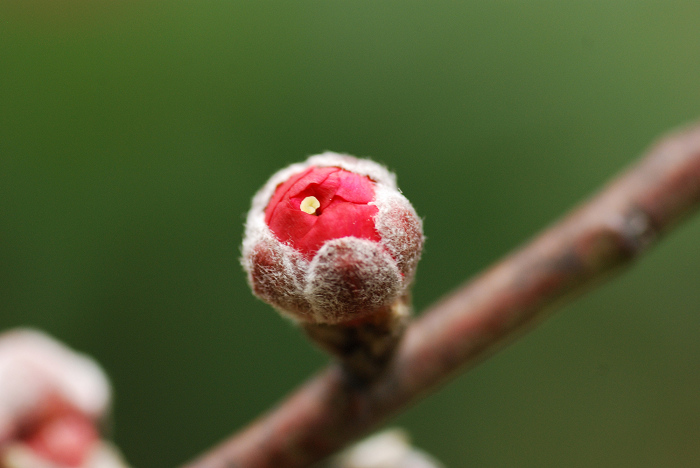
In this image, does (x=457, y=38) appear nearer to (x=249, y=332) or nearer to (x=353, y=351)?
Answer: (x=249, y=332)

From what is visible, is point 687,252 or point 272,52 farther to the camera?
point 272,52

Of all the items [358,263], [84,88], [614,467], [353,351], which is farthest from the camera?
[84,88]

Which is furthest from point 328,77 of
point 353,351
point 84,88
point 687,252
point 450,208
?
point 353,351

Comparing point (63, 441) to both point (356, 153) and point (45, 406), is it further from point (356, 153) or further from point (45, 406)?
point (356, 153)

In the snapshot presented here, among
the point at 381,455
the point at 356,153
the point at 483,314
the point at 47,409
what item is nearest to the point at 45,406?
the point at 47,409

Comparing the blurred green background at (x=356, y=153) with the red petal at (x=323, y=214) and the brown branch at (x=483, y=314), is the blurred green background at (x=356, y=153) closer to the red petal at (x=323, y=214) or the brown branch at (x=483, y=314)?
the brown branch at (x=483, y=314)

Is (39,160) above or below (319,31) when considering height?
below
